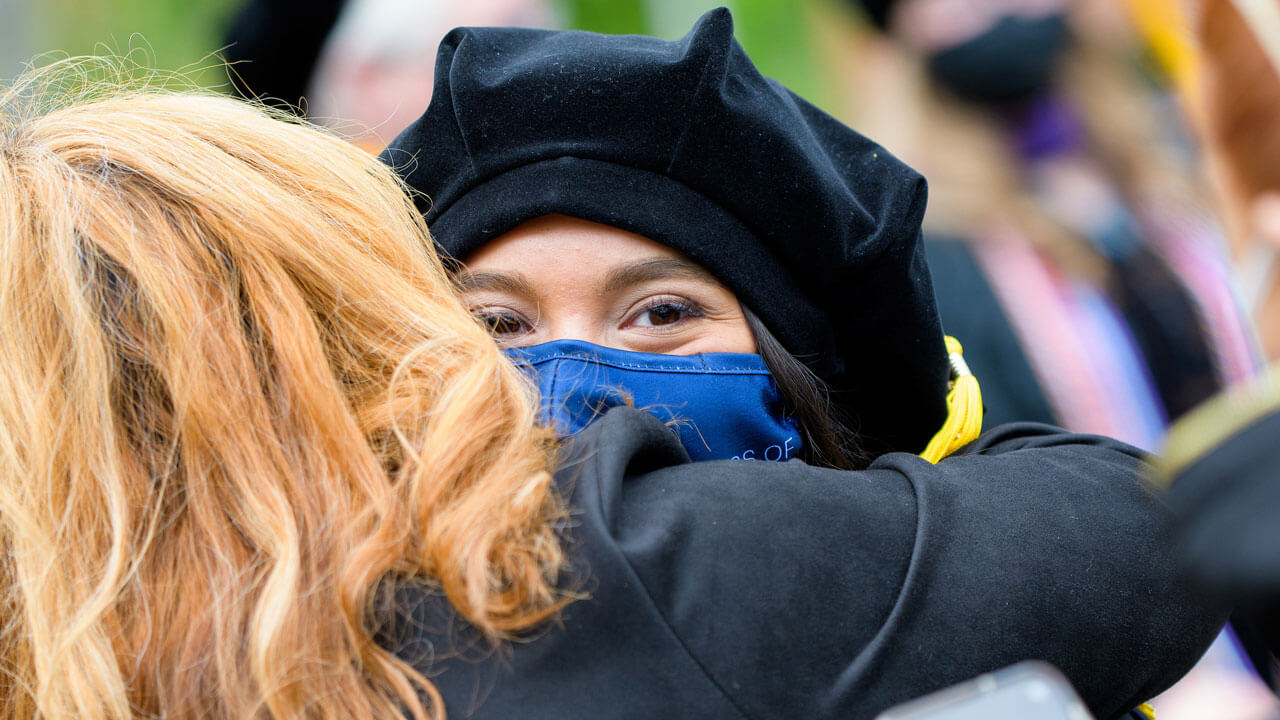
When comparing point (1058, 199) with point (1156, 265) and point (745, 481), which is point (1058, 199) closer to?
point (1156, 265)

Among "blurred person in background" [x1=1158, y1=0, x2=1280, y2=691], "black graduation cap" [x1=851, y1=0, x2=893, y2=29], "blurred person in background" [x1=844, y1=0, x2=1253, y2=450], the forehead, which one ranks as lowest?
"blurred person in background" [x1=844, y1=0, x2=1253, y2=450]

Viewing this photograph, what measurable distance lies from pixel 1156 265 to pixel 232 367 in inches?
127

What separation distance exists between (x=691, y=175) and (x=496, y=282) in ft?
1.23

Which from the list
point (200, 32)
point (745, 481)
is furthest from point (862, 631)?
point (200, 32)

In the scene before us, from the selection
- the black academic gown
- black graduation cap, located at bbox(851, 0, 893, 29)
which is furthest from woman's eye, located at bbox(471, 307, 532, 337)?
black graduation cap, located at bbox(851, 0, 893, 29)

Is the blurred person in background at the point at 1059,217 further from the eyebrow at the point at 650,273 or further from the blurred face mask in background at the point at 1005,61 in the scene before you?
the eyebrow at the point at 650,273

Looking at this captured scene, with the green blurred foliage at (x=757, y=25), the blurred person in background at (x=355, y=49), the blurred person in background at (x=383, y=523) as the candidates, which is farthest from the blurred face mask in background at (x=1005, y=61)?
the blurred person in background at (x=383, y=523)

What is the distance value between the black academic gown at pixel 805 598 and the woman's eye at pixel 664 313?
1.60ft

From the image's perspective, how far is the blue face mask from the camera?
1.63 m

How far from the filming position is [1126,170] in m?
3.90

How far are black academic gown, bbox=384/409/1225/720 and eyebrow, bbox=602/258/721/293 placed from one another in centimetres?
48

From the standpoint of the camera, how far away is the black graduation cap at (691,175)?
1.77 metres

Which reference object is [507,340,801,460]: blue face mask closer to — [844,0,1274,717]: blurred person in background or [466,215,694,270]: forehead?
[466,215,694,270]: forehead

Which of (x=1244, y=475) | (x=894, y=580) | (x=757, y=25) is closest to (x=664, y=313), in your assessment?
(x=894, y=580)
